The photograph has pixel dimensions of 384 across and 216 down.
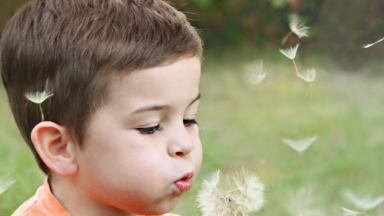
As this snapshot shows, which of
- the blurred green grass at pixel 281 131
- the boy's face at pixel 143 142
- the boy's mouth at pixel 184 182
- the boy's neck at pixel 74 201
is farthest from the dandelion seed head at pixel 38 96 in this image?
the blurred green grass at pixel 281 131

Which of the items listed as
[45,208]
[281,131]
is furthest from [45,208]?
[281,131]

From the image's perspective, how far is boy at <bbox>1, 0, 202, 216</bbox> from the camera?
1288 mm

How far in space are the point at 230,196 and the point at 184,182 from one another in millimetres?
176

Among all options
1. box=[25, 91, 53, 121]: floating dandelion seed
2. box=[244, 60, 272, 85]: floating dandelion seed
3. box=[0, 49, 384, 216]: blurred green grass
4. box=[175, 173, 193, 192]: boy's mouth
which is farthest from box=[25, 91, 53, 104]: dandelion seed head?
box=[0, 49, 384, 216]: blurred green grass

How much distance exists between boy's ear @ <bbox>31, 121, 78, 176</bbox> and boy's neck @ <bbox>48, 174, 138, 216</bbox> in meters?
0.08

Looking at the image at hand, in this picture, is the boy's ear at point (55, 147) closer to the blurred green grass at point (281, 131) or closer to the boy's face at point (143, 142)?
the boy's face at point (143, 142)

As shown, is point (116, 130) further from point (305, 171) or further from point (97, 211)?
point (305, 171)

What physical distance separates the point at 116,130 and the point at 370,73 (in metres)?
3.52

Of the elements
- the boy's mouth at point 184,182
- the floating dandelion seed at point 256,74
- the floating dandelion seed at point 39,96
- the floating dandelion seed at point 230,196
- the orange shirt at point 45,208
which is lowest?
the floating dandelion seed at point 230,196

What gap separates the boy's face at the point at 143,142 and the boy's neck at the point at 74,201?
0.10m

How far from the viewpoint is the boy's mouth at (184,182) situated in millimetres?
1304

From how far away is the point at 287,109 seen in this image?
13.8 ft

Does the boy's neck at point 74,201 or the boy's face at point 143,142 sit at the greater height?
the boy's face at point 143,142

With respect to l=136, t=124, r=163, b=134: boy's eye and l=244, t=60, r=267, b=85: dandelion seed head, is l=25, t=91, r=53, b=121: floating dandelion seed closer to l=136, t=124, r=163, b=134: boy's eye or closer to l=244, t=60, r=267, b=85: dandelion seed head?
l=136, t=124, r=163, b=134: boy's eye
